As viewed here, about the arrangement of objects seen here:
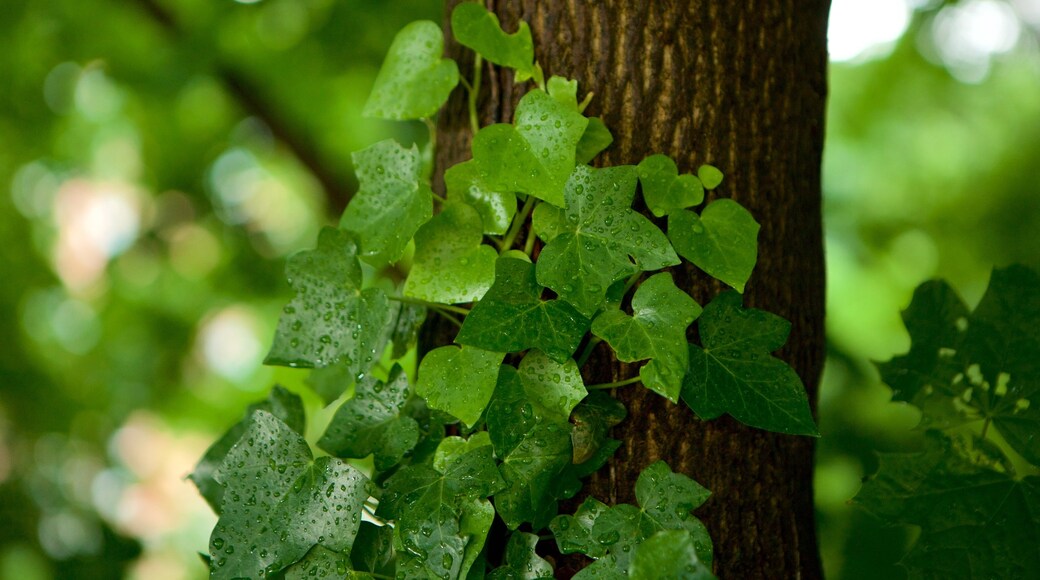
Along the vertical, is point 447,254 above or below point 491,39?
below

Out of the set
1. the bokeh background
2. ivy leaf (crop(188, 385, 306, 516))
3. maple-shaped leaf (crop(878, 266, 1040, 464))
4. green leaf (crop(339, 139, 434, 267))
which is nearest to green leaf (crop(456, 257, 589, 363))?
green leaf (crop(339, 139, 434, 267))

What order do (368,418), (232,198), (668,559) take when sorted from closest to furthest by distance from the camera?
(668,559) < (368,418) < (232,198)

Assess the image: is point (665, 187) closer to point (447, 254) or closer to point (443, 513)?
point (447, 254)

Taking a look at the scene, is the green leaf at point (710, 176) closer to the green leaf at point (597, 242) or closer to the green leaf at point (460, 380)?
the green leaf at point (597, 242)

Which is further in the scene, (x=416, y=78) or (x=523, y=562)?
(x=416, y=78)

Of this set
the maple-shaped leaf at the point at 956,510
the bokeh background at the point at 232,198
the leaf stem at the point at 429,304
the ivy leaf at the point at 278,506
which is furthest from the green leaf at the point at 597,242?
the bokeh background at the point at 232,198

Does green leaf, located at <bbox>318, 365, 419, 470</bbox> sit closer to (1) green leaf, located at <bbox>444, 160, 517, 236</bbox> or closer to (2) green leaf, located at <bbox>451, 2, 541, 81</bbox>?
(1) green leaf, located at <bbox>444, 160, 517, 236</bbox>

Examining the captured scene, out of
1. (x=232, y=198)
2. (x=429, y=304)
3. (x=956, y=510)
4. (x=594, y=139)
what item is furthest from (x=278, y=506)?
(x=232, y=198)
